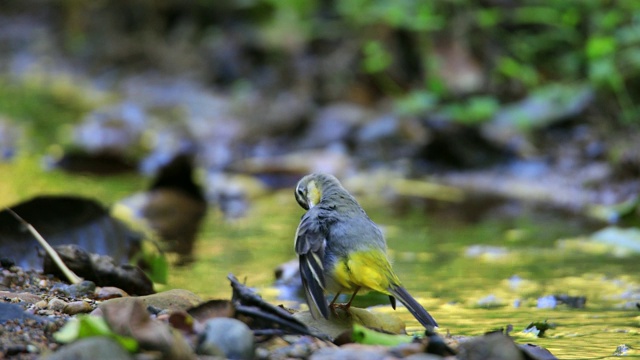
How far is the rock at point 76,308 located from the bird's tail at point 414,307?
877mm

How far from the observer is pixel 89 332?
6.91 feet

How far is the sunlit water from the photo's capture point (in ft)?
10.6

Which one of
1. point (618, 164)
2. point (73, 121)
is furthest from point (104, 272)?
point (73, 121)

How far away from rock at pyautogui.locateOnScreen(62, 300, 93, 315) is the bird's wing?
0.63 meters

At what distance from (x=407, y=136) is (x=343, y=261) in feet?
18.4

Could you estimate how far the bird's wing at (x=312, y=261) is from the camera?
9.02 feet

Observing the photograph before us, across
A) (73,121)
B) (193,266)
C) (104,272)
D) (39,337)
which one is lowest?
(39,337)

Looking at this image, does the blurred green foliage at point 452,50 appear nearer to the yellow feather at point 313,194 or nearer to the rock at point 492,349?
the yellow feather at point 313,194

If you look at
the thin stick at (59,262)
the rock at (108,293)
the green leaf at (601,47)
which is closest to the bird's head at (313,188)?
the rock at (108,293)

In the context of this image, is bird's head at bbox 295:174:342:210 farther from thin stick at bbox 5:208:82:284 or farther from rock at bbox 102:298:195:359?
rock at bbox 102:298:195:359

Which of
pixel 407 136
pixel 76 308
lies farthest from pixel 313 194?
pixel 407 136

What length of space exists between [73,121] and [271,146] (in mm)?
2579

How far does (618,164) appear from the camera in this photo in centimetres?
664

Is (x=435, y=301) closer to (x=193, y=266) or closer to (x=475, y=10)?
(x=193, y=266)
